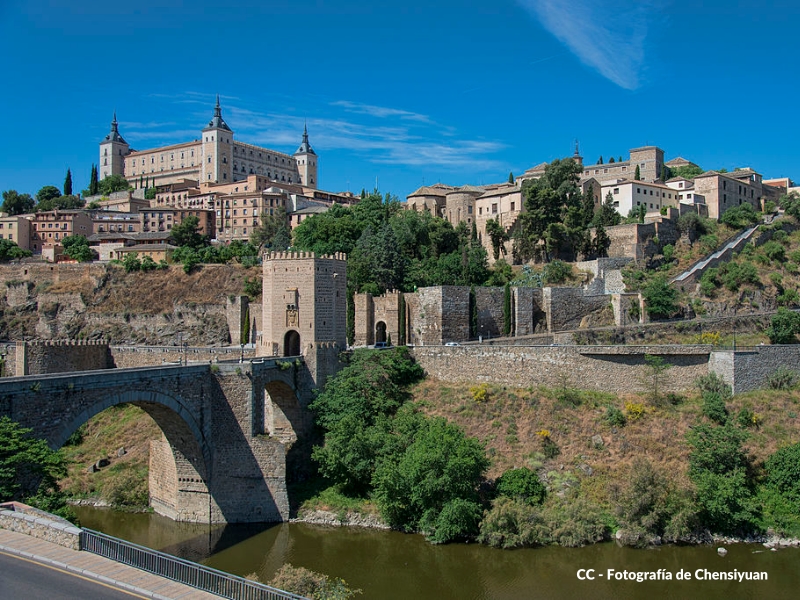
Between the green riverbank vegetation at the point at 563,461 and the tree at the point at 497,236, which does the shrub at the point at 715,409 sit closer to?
the green riverbank vegetation at the point at 563,461

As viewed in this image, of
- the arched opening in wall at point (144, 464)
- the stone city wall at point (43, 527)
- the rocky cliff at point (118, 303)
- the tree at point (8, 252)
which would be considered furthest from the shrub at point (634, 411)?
the tree at point (8, 252)

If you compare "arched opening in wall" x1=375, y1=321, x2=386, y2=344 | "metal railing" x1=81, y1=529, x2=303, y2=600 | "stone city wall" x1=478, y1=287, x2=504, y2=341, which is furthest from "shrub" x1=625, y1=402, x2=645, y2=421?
"metal railing" x1=81, y1=529, x2=303, y2=600

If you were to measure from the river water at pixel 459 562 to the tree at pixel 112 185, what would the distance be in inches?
3359

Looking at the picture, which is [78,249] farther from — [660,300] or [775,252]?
[775,252]

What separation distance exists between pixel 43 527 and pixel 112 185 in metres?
98.2

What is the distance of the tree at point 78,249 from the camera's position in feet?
221

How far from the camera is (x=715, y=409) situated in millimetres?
27359

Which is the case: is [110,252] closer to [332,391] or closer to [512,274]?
[512,274]

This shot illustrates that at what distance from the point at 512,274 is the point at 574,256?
5.40 meters

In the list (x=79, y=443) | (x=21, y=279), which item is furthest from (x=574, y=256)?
(x=21, y=279)

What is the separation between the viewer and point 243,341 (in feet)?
153

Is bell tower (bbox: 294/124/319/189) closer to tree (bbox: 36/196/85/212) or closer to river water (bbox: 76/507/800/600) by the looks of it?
tree (bbox: 36/196/85/212)

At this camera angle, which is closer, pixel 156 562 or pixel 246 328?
pixel 156 562

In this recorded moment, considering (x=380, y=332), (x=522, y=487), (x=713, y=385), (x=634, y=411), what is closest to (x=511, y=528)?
(x=522, y=487)
